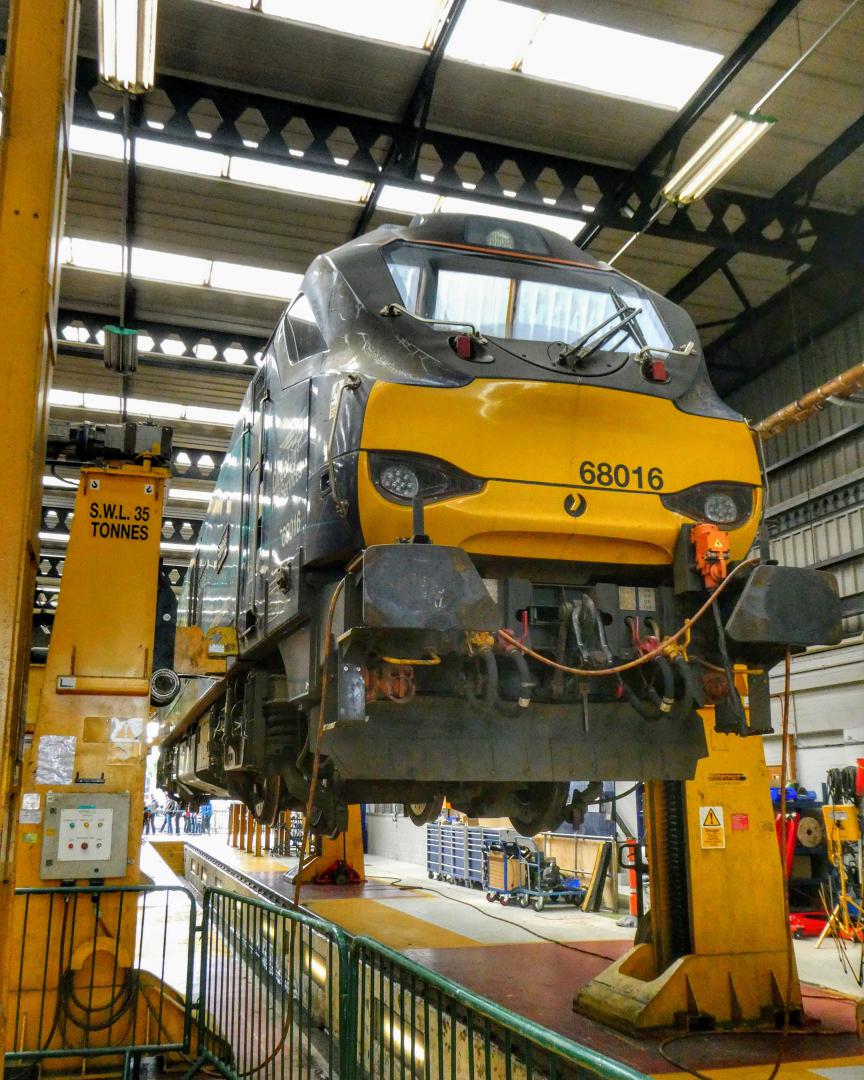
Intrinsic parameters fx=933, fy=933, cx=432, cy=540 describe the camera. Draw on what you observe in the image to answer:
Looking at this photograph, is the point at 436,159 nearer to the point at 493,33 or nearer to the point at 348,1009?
the point at 493,33

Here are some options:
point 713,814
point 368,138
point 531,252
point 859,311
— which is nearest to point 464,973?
point 713,814

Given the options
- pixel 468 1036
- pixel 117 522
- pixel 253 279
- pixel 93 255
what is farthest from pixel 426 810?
pixel 93 255

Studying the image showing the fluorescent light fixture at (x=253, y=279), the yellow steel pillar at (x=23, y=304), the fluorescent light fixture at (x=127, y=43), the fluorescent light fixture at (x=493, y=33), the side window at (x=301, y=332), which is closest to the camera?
the yellow steel pillar at (x=23, y=304)

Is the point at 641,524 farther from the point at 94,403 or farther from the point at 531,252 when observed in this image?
the point at 94,403

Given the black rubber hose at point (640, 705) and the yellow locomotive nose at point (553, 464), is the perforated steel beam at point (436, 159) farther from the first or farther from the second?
the black rubber hose at point (640, 705)

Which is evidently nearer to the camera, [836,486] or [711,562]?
[711,562]

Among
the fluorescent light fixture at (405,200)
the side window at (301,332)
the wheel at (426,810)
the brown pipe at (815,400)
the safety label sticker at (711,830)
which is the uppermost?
the fluorescent light fixture at (405,200)

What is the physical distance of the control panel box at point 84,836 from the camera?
4938 millimetres

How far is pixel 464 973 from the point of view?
239 inches

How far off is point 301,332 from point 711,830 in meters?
3.75

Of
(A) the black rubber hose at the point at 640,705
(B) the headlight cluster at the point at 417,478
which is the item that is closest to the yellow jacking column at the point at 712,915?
(A) the black rubber hose at the point at 640,705

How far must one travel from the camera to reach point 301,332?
4555 mm

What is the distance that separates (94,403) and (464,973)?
12.8 m

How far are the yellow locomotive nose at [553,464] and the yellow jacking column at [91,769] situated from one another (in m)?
2.28
